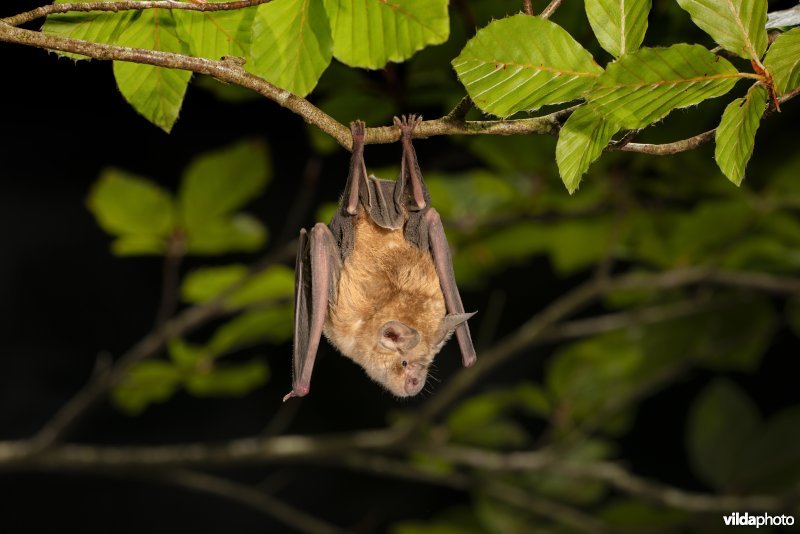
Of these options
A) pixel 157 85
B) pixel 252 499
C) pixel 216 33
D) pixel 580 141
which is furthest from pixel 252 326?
pixel 580 141

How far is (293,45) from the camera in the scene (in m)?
1.54

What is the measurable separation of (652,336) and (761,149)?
5.51ft

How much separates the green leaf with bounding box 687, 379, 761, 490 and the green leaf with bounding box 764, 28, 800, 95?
4.00 meters

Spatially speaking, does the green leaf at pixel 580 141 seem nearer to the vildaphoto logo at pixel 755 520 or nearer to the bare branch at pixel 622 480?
the bare branch at pixel 622 480

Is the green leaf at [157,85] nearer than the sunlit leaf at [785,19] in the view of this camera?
No

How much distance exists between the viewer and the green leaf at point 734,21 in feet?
4.19

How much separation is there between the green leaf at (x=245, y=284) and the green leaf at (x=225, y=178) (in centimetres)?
44

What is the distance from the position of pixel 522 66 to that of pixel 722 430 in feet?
14.0

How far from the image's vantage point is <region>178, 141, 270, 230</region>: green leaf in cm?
329

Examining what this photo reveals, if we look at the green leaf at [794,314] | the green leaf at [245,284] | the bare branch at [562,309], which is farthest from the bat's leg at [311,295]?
the green leaf at [794,314]

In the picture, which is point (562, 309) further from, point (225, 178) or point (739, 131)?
point (739, 131)

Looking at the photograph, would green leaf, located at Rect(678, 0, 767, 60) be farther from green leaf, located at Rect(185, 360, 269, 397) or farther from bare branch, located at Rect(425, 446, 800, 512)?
green leaf, located at Rect(185, 360, 269, 397)

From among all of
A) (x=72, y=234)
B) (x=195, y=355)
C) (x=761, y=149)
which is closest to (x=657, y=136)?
(x=761, y=149)

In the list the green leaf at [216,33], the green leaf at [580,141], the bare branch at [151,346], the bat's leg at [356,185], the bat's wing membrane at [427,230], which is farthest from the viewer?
the bare branch at [151,346]
